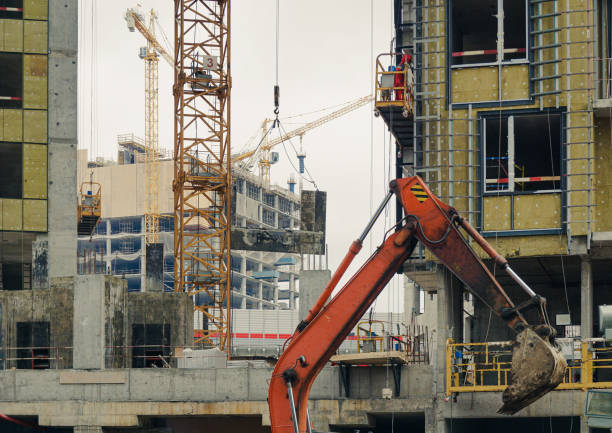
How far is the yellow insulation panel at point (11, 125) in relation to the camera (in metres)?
53.3

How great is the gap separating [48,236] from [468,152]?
906 inches

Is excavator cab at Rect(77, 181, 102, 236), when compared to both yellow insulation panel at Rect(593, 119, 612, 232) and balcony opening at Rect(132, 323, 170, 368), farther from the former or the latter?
yellow insulation panel at Rect(593, 119, 612, 232)

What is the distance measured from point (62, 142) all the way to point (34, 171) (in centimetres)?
178

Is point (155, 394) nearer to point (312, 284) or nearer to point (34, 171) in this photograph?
point (312, 284)

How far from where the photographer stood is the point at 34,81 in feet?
177

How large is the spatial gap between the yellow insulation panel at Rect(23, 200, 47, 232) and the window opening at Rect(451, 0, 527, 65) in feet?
66.4

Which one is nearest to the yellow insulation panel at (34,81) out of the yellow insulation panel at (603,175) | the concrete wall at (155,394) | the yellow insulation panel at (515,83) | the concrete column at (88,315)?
the concrete column at (88,315)

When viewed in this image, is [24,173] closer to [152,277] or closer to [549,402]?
[152,277]

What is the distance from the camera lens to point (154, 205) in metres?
190

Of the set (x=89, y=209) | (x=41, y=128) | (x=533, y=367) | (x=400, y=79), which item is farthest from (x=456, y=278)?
(x=89, y=209)

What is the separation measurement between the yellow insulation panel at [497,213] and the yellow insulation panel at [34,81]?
2413 cm

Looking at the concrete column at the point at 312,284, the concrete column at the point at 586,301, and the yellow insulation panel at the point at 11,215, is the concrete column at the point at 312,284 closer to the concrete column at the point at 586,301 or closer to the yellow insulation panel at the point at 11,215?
the concrete column at the point at 586,301

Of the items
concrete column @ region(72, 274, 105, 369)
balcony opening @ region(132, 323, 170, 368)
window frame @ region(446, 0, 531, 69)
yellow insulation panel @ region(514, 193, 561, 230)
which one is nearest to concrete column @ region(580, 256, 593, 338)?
yellow insulation panel @ region(514, 193, 561, 230)

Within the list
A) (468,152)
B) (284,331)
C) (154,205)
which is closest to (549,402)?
(468,152)
